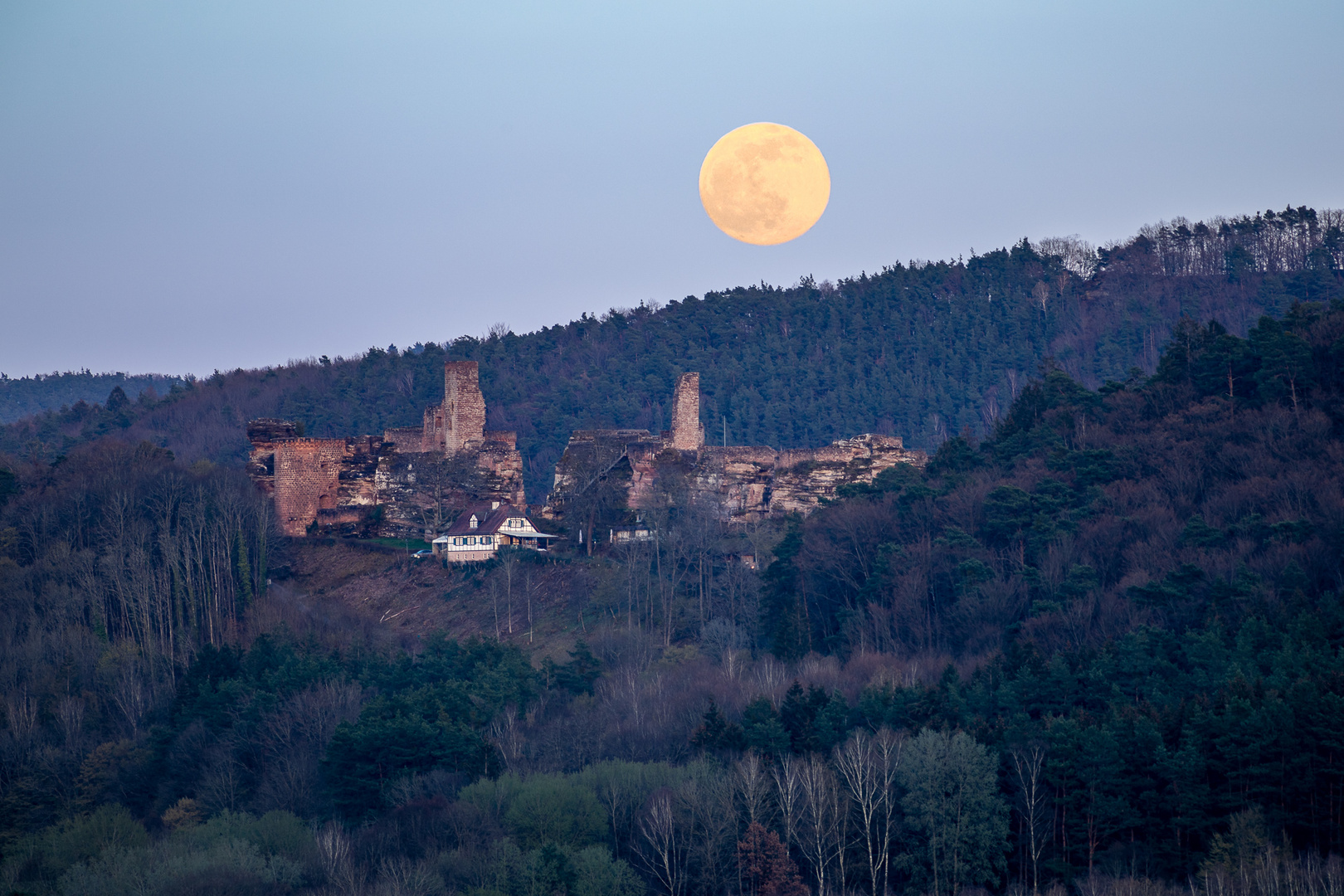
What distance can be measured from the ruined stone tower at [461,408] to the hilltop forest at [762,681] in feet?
18.1

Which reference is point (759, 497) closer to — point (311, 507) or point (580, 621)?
point (580, 621)

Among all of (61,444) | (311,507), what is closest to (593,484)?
(311,507)

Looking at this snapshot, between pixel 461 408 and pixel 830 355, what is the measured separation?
1445 inches

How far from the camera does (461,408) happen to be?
4719cm

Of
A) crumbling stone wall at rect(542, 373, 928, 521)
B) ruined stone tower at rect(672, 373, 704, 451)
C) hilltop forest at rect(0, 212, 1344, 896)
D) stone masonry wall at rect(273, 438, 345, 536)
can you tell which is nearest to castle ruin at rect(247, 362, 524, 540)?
stone masonry wall at rect(273, 438, 345, 536)

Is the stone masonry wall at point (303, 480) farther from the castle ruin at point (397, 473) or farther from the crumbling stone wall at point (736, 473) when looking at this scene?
the crumbling stone wall at point (736, 473)

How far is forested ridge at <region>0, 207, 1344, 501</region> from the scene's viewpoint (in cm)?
7281

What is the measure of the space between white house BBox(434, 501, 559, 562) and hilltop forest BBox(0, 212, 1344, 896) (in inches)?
40.0

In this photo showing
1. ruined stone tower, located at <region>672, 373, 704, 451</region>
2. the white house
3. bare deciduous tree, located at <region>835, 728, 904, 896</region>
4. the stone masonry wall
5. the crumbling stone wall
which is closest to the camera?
bare deciduous tree, located at <region>835, 728, 904, 896</region>

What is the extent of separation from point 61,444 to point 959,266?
52.6 metres

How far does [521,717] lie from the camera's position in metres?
31.3

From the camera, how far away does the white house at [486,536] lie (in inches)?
1670

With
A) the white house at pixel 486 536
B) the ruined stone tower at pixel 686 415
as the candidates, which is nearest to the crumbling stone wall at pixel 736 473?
the ruined stone tower at pixel 686 415

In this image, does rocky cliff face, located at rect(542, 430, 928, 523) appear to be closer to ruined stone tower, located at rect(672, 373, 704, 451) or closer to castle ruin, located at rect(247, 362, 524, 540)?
ruined stone tower, located at rect(672, 373, 704, 451)
